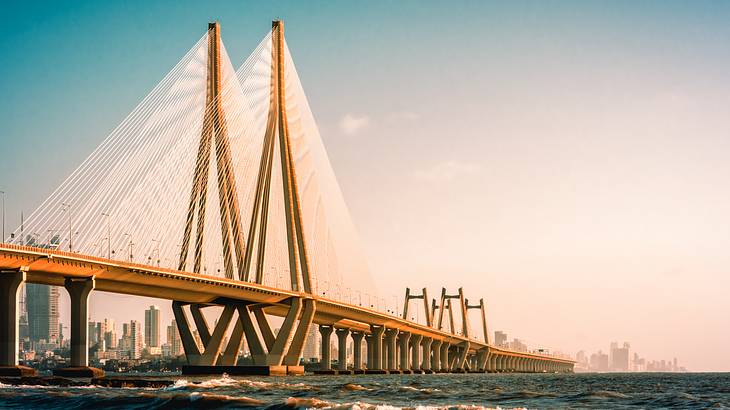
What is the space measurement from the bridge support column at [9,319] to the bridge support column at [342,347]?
Answer: 84842mm

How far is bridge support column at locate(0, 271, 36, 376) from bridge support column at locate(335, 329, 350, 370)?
8484cm

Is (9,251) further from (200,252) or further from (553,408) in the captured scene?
(553,408)

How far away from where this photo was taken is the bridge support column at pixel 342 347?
5472 inches

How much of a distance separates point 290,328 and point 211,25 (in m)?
26.4

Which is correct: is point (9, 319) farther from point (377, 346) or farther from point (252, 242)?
point (377, 346)

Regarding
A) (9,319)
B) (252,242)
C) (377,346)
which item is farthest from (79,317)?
(377,346)

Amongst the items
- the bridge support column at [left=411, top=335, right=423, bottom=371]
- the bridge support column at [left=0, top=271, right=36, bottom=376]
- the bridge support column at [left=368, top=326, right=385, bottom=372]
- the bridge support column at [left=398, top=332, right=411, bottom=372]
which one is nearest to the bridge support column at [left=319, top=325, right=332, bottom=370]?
the bridge support column at [left=368, top=326, right=385, bottom=372]

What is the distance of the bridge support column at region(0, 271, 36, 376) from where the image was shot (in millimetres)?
55625

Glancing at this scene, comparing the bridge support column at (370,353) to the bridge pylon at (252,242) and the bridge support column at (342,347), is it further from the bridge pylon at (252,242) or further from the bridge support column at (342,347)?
the bridge pylon at (252,242)

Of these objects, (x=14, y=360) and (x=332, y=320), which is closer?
(x=14, y=360)

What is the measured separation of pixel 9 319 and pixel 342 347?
88.5 metres

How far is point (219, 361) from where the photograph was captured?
8888cm

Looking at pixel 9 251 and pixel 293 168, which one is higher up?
pixel 293 168

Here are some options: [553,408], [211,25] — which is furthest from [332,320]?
[553,408]
